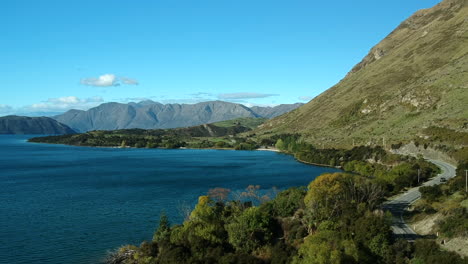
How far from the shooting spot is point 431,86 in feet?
582

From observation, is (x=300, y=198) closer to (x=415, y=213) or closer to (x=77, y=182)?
(x=415, y=213)

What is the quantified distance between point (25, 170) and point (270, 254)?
135190mm

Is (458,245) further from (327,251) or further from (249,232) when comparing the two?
(249,232)

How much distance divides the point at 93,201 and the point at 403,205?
6626cm

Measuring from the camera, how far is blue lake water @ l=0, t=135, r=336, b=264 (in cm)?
5791

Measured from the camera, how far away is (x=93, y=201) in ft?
297

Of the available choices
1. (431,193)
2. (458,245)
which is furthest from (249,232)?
(431,193)

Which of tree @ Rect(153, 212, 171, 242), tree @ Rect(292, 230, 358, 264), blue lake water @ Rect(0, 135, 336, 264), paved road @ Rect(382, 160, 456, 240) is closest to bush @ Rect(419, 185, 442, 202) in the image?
paved road @ Rect(382, 160, 456, 240)

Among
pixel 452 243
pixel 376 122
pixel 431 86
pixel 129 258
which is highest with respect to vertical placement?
pixel 431 86

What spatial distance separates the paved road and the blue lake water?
3465cm

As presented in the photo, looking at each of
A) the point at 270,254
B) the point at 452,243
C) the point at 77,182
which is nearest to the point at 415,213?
the point at 452,243

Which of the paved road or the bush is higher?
the bush

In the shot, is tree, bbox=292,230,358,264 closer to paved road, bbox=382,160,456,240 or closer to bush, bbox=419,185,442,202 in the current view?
paved road, bbox=382,160,456,240

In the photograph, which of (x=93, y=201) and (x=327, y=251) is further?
(x=93, y=201)
